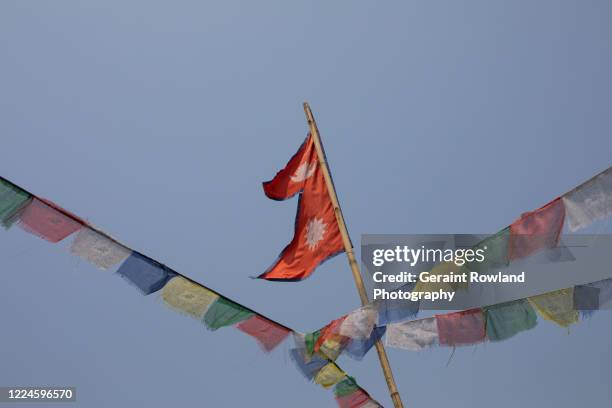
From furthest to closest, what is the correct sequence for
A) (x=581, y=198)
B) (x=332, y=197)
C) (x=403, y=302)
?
(x=332, y=197) → (x=403, y=302) → (x=581, y=198)

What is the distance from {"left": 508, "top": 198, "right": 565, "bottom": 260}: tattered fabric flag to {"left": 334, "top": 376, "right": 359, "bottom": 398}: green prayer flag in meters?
3.40

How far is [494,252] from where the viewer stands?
13.2m

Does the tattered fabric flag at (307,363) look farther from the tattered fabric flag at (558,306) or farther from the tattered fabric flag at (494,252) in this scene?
the tattered fabric flag at (558,306)

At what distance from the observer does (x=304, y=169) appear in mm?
15328

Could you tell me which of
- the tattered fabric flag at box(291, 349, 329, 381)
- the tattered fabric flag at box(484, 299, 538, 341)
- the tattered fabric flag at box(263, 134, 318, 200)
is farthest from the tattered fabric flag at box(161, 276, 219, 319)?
the tattered fabric flag at box(484, 299, 538, 341)

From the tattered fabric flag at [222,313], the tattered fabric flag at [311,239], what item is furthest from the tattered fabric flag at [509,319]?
the tattered fabric flag at [222,313]

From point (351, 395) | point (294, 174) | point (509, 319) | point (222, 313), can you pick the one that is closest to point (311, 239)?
point (294, 174)

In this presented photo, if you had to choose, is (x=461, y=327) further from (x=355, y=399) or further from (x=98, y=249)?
(x=98, y=249)

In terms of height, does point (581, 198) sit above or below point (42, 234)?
below

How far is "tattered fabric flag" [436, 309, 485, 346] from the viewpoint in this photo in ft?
44.8

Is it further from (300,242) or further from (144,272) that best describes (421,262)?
(144,272)

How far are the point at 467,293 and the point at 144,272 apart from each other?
5.59m

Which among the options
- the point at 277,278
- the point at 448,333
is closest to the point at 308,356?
the point at 277,278

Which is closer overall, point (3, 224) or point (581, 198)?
point (581, 198)
